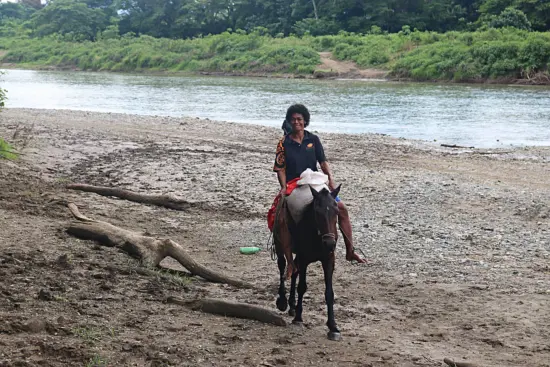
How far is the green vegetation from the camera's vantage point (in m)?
46.2

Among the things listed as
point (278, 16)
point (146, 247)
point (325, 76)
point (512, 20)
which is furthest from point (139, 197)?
point (278, 16)

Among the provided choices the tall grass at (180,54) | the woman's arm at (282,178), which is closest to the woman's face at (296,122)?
the woman's arm at (282,178)

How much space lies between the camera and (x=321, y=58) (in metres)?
54.8

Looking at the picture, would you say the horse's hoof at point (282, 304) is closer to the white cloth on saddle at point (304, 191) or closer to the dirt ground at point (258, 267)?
the dirt ground at point (258, 267)

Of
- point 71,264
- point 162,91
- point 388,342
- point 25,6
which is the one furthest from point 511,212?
point 25,6

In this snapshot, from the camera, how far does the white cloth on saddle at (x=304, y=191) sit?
6199 millimetres

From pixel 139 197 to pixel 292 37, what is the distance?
52363mm

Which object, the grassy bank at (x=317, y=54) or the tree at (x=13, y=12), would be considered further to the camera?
the tree at (x=13, y=12)

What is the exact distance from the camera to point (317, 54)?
54.7 metres

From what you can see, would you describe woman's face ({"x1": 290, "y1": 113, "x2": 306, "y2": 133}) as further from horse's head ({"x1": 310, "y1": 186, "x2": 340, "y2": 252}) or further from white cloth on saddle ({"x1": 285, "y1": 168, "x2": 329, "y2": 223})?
horse's head ({"x1": 310, "y1": 186, "x2": 340, "y2": 252})

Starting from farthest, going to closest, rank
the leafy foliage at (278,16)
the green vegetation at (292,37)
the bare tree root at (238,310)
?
the leafy foliage at (278,16), the green vegetation at (292,37), the bare tree root at (238,310)

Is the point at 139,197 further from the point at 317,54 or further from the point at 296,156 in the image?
the point at 317,54

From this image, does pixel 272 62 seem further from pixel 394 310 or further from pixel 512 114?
pixel 394 310

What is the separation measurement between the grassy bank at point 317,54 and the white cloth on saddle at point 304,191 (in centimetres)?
3853
